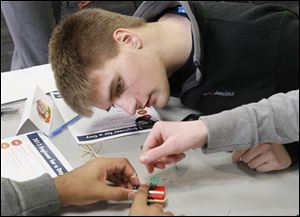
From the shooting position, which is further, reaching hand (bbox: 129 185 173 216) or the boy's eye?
the boy's eye

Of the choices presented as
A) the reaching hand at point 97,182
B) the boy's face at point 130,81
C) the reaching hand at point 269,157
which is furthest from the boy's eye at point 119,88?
the reaching hand at point 269,157

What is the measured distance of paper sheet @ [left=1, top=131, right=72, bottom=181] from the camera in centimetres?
71

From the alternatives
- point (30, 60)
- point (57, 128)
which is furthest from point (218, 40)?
point (30, 60)

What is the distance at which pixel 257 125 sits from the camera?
0.61 metres

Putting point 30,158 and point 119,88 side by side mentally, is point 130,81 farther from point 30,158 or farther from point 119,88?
point 30,158

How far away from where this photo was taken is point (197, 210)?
1.92 feet

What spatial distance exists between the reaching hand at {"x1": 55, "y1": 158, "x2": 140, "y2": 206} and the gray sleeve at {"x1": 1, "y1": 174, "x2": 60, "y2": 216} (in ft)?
0.05

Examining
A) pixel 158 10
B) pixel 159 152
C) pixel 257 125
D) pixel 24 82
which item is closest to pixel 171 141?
pixel 159 152

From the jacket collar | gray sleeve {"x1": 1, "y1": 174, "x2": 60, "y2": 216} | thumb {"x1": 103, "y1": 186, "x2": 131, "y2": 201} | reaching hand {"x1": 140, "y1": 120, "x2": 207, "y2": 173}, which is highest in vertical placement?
the jacket collar

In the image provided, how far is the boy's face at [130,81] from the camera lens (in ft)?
2.51

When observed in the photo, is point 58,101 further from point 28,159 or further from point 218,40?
point 218,40

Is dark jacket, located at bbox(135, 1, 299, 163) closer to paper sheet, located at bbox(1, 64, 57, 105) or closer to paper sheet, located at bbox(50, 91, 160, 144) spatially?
paper sheet, located at bbox(50, 91, 160, 144)

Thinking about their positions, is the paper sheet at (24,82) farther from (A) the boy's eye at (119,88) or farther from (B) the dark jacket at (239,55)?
(B) the dark jacket at (239,55)

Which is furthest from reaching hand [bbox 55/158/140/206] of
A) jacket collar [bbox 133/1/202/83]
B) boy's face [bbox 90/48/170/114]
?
jacket collar [bbox 133/1/202/83]
